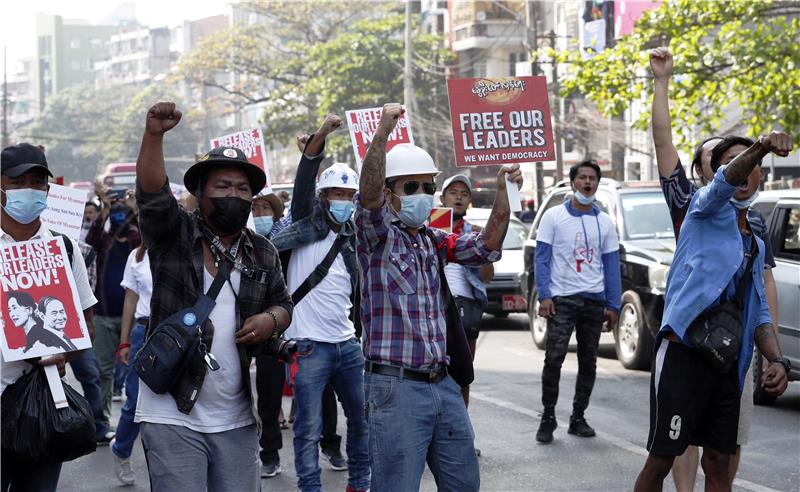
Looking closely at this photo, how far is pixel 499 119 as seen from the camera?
6801 mm

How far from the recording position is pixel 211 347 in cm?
449

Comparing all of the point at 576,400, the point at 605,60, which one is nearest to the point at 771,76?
the point at 605,60

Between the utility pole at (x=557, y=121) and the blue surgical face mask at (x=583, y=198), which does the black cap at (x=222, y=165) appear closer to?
the blue surgical face mask at (x=583, y=198)

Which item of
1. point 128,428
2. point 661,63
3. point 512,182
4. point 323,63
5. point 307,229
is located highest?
point 323,63

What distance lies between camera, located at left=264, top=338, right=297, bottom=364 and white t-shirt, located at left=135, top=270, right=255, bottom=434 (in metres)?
0.17

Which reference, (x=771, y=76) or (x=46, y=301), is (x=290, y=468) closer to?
(x=46, y=301)

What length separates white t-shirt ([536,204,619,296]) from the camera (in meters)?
9.26

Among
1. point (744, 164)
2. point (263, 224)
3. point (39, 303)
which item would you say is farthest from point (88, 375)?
point (744, 164)

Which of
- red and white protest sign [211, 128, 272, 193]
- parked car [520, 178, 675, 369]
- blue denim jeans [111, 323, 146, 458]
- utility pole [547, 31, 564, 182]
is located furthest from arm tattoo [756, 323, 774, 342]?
utility pole [547, 31, 564, 182]

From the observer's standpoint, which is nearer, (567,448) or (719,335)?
(719,335)

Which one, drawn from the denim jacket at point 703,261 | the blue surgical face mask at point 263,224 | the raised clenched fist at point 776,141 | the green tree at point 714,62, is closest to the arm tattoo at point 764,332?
the denim jacket at point 703,261

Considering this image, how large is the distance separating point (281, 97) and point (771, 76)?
135 ft

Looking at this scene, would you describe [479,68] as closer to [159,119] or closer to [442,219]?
[442,219]

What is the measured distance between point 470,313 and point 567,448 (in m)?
1.18
